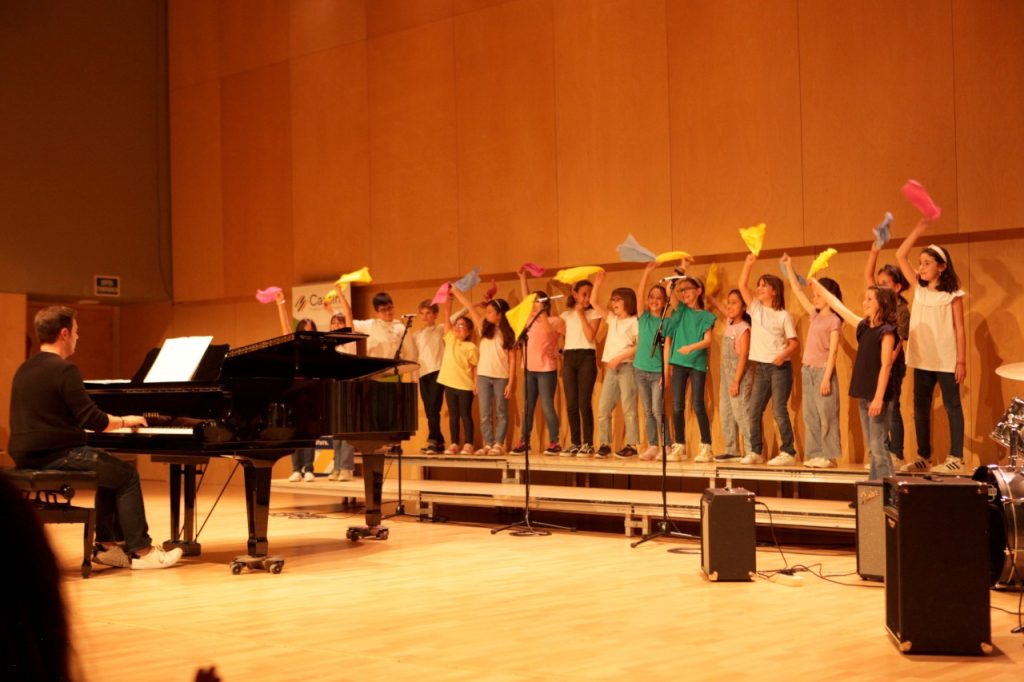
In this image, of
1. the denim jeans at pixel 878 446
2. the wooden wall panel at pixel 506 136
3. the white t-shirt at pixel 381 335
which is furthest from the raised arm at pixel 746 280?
the white t-shirt at pixel 381 335

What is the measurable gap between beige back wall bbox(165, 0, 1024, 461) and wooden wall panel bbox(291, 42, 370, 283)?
0.03m

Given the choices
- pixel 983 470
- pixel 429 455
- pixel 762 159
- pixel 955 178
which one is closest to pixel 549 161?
pixel 762 159

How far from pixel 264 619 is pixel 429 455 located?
5.06m

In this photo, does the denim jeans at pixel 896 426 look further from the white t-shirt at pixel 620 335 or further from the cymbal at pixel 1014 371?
the white t-shirt at pixel 620 335

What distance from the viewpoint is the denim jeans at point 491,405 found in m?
10.4

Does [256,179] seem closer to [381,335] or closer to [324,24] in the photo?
[324,24]

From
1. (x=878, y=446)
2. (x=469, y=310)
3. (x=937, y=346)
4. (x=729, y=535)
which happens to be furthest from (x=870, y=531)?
(x=469, y=310)

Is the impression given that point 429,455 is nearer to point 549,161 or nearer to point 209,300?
point 549,161

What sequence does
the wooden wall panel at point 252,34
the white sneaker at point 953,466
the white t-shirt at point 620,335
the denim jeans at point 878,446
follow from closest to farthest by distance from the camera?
the denim jeans at point 878,446, the white sneaker at point 953,466, the white t-shirt at point 620,335, the wooden wall panel at point 252,34

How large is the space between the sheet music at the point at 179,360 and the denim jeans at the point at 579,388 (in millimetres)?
4223

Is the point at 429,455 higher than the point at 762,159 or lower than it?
lower

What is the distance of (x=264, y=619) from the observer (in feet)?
16.5

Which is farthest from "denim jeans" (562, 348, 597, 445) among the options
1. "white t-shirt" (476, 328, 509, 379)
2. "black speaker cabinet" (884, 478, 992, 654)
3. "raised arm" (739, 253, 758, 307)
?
"black speaker cabinet" (884, 478, 992, 654)

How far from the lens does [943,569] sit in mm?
4223
